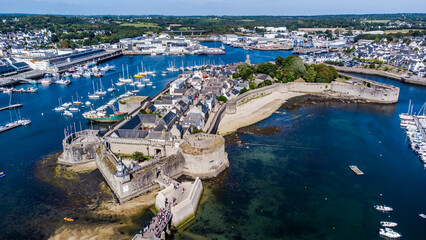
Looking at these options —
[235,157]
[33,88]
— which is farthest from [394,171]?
[33,88]

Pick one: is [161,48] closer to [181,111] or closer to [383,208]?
[181,111]

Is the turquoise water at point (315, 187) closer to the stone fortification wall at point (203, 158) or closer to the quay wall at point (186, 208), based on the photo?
the quay wall at point (186, 208)

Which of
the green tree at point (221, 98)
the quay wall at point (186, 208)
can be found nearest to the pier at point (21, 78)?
the green tree at point (221, 98)

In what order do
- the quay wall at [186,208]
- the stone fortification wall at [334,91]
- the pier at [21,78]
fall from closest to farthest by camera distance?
the quay wall at [186,208] → the stone fortification wall at [334,91] → the pier at [21,78]

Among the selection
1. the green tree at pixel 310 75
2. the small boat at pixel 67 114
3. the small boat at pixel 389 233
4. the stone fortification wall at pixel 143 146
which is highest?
the green tree at pixel 310 75


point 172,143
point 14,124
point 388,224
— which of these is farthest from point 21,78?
point 388,224

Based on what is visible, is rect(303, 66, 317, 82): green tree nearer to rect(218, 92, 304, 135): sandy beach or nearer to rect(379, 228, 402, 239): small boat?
rect(218, 92, 304, 135): sandy beach
